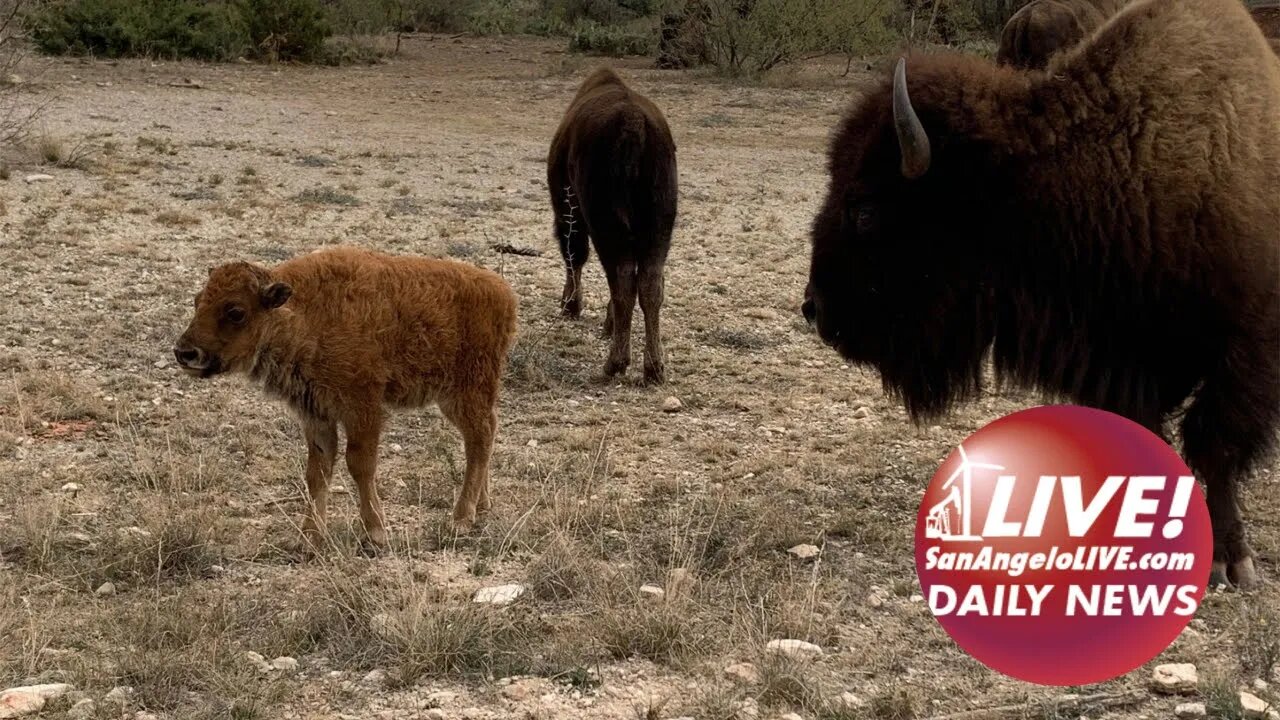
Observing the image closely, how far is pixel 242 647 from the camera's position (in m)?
4.24

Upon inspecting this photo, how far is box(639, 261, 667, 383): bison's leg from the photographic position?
315 inches

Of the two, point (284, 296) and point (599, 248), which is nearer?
point (284, 296)

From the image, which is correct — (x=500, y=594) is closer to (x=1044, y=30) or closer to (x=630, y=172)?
(x=630, y=172)

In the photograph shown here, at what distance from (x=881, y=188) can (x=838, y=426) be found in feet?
8.33

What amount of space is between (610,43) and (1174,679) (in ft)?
97.4

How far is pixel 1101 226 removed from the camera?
184 inches

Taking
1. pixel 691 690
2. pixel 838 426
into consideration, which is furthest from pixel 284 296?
pixel 838 426

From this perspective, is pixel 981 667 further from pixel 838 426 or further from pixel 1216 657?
pixel 838 426

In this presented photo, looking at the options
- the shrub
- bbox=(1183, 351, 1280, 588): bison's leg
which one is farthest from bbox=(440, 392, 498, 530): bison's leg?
the shrub

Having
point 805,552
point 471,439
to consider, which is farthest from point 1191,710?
point 471,439

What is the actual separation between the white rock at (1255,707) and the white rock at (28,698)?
3289 mm

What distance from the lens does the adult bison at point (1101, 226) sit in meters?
4.56

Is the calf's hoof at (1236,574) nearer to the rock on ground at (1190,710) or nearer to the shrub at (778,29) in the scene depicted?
the rock on ground at (1190,710)

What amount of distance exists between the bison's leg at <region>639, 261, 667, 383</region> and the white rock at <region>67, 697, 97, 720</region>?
459 centimetres
